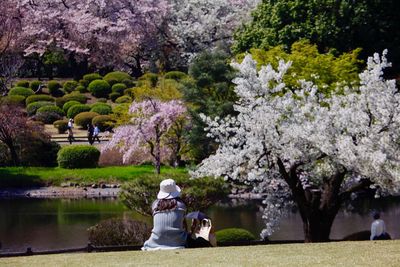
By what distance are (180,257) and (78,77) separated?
49.6 meters

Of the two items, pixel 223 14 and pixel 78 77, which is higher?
pixel 223 14

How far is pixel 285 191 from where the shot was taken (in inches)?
712

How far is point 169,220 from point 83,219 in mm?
16288

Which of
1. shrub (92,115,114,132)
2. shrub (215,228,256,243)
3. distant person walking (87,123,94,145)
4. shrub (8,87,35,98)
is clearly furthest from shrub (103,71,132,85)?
shrub (215,228,256,243)

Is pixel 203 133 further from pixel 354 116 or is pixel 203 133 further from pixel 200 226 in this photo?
pixel 200 226

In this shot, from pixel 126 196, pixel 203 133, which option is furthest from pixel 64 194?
pixel 126 196

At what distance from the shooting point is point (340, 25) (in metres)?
31.6

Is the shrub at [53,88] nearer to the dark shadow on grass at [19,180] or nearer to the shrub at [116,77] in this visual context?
the shrub at [116,77]

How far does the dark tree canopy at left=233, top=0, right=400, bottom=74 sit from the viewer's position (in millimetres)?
31375

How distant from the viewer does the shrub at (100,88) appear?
5247 centimetres

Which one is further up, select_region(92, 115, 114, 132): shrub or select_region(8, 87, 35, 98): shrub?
select_region(8, 87, 35, 98): shrub

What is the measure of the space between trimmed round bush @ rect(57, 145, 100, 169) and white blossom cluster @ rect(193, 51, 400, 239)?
67.5 ft

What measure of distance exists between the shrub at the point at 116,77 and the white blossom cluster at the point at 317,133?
123 ft

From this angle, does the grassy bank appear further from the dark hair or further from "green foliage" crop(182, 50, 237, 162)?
the dark hair
